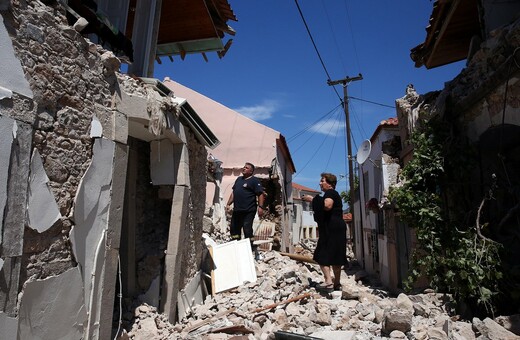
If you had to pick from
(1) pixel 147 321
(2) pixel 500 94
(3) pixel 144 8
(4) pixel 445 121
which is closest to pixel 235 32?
(3) pixel 144 8

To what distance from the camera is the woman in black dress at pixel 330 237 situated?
219 inches

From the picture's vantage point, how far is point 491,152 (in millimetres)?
4953

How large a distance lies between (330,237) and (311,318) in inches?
58.8

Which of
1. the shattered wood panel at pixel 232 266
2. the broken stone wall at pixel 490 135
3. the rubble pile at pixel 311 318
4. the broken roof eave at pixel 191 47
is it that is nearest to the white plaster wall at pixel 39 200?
the rubble pile at pixel 311 318

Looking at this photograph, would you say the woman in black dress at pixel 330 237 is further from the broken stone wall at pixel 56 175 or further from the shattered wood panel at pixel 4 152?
the shattered wood panel at pixel 4 152

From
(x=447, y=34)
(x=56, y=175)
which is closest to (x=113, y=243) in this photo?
(x=56, y=175)

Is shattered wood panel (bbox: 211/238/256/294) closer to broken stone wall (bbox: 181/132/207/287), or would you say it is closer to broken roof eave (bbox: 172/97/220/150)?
broken stone wall (bbox: 181/132/207/287)

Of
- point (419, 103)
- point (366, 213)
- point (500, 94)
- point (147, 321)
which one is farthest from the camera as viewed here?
point (366, 213)

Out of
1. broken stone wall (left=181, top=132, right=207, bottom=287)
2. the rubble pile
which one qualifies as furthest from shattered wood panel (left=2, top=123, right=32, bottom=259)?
broken stone wall (left=181, top=132, right=207, bottom=287)

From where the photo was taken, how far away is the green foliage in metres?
4.24

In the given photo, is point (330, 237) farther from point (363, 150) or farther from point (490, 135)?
point (363, 150)

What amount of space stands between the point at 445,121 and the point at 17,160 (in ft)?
16.2

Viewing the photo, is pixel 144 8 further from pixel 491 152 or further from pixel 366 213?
pixel 366 213

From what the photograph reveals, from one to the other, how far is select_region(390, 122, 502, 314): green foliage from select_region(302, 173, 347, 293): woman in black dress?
2.85 feet
